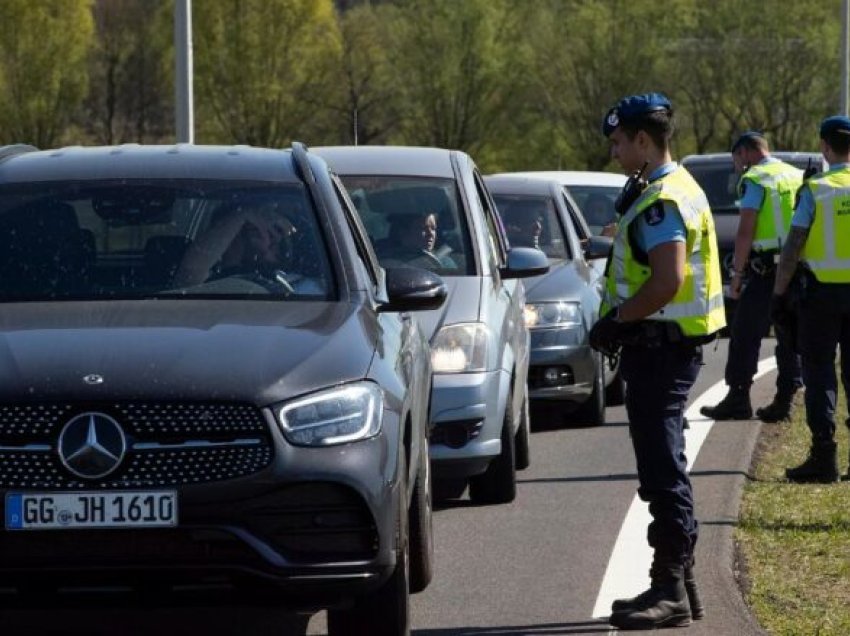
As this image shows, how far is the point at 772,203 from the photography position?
1285 cm

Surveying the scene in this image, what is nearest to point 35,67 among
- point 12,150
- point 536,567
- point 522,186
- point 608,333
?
point 522,186

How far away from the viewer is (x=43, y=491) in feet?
18.3

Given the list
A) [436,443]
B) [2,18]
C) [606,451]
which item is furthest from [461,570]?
[2,18]

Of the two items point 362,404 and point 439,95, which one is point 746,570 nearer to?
point 362,404

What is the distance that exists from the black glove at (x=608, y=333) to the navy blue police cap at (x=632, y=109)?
0.60 metres

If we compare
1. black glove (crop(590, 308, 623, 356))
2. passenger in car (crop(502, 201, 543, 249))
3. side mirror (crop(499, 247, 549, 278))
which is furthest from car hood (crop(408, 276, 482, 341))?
passenger in car (crop(502, 201, 543, 249))

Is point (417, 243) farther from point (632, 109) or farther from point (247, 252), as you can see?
point (632, 109)

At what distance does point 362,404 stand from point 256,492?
43 cm

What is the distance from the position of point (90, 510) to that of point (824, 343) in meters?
5.64

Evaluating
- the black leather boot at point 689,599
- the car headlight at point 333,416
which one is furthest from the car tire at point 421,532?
the car headlight at point 333,416

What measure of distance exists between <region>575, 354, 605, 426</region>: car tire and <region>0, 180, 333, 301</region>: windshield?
604cm

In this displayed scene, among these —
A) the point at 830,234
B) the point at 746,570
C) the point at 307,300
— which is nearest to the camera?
the point at 307,300

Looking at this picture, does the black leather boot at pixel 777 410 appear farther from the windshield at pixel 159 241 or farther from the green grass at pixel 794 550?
the windshield at pixel 159 241

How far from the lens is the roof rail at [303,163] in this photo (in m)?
7.30
